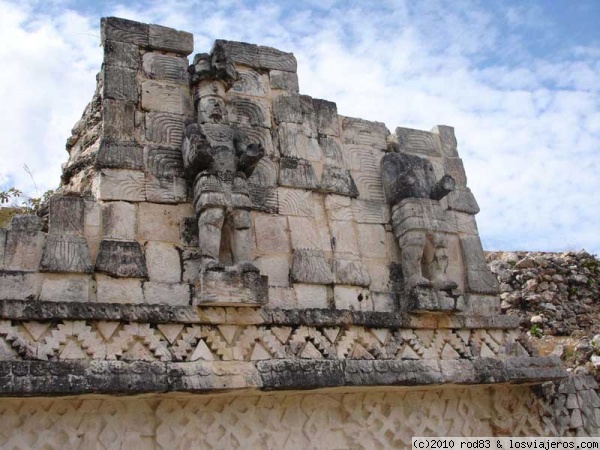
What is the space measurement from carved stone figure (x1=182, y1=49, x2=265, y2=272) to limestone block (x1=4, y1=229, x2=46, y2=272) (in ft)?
4.58

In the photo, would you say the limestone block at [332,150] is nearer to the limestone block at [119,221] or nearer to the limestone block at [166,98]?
the limestone block at [166,98]

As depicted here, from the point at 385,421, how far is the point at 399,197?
2.41 meters

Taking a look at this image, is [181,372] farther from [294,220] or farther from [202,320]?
[294,220]

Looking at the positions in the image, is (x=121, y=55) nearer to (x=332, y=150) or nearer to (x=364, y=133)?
(x=332, y=150)

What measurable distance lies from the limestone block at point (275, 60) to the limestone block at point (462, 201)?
95.9 inches

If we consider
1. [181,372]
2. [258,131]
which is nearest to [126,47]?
[258,131]

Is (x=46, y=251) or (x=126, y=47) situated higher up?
(x=126, y=47)

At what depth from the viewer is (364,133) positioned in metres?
8.05

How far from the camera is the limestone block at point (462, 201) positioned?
8180mm

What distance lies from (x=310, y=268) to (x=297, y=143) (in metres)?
1.50

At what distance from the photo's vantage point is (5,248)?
5613 millimetres

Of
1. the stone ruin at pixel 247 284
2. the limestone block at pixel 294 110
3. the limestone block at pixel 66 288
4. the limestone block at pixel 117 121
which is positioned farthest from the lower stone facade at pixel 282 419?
the limestone block at pixel 294 110

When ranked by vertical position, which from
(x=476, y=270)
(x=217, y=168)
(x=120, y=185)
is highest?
(x=217, y=168)

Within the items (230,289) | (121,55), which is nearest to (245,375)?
(230,289)
